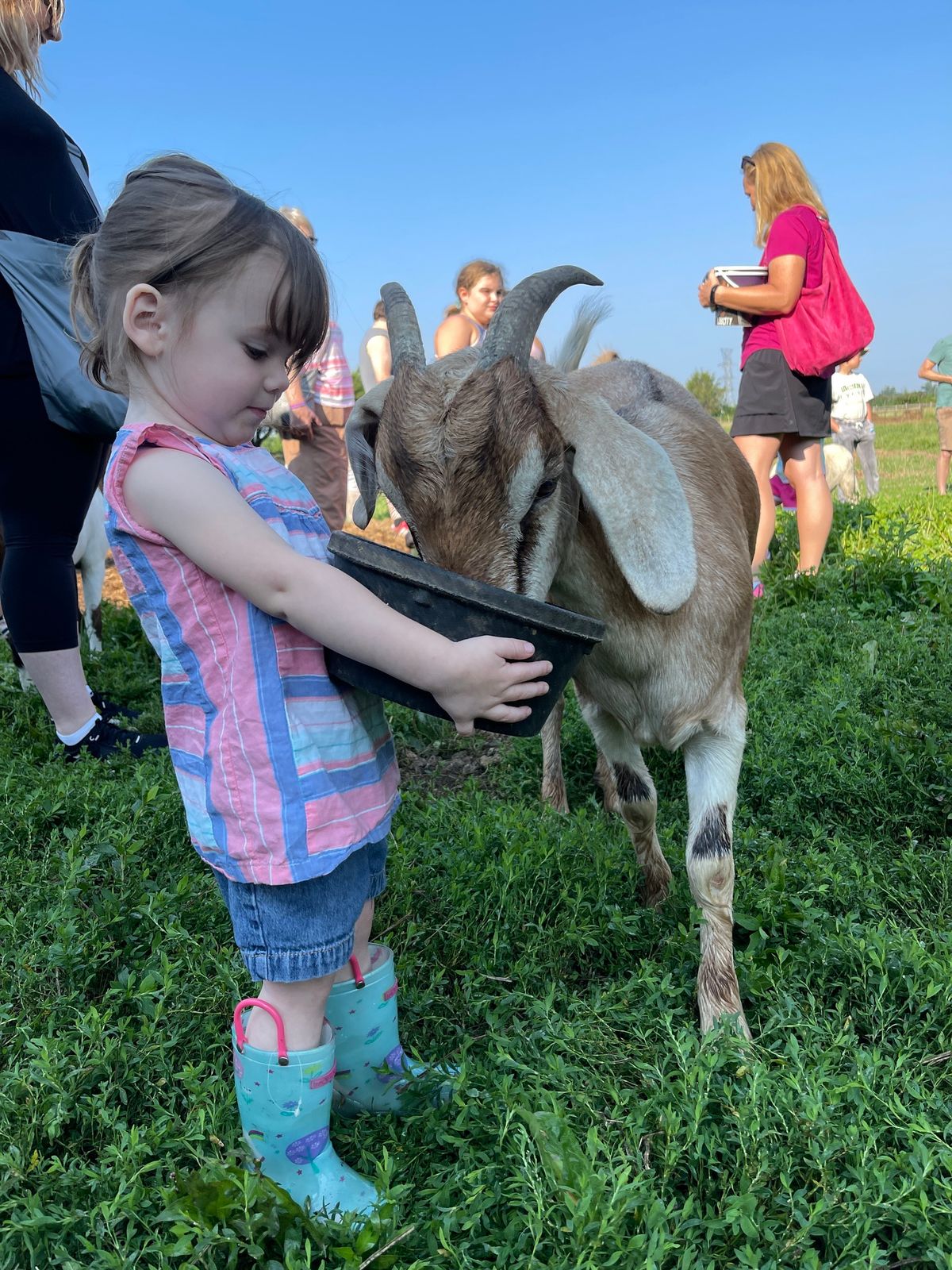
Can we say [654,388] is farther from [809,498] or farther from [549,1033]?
[809,498]

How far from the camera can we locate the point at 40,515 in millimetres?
3230

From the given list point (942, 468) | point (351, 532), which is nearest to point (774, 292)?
point (351, 532)

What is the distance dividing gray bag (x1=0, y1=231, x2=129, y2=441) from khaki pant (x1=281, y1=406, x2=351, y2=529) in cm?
317

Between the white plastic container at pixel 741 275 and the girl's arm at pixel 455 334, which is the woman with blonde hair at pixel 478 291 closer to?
the girl's arm at pixel 455 334

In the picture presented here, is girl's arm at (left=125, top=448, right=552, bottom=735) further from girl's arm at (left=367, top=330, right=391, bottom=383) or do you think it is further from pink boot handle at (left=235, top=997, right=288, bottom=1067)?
girl's arm at (left=367, top=330, right=391, bottom=383)

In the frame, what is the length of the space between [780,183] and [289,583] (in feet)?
15.6

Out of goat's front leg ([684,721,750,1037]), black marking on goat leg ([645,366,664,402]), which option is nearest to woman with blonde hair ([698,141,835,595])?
black marking on goat leg ([645,366,664,402])

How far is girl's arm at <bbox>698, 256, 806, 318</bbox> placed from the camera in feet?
16.3

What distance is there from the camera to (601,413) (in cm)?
206

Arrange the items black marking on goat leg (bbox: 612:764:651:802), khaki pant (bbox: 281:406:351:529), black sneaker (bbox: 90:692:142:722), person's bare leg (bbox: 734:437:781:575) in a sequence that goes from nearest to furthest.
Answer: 1. black marking on goat leg (bbox: 612:764:651:802)
2. black sneaker (bbox: 90:692:142:722)
3. person's bare leg (bbox: 734:437:781:575)
4. khaki pant (bbox: 281:406:351:529)

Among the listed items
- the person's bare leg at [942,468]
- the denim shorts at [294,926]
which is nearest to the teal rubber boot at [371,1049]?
the denim shorts at [294,926]

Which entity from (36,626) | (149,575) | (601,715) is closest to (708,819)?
(601,715)

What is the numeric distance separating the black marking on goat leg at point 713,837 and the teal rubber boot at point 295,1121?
1050 mm

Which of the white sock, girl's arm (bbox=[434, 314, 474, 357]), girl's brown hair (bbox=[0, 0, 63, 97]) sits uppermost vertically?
girl's brown hair (bbox=[0, 0, 63, 97])
